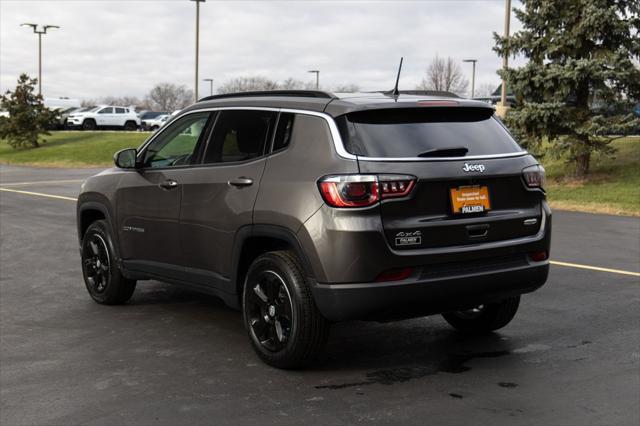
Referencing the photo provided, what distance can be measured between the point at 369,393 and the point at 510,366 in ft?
3.71

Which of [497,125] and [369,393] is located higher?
[497,125]

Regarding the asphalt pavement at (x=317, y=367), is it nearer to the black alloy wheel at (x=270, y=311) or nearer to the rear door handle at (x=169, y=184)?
the black alloy wheel at (x=270, y=311)

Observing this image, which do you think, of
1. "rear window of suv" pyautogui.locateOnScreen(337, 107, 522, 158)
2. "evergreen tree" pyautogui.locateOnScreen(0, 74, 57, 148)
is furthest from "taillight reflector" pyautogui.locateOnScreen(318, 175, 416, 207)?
"evergreen tree" pyautogui.locateOnScreen(0, 74, 57, 148)

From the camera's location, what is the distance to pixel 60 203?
17797 millimetres

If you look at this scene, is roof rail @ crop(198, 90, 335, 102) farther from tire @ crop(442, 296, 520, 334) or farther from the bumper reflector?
tire @ crop(442, 296, 520, 334)

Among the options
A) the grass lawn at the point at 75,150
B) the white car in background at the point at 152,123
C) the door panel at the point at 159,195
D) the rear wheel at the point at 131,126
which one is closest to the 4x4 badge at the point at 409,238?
the door panel at the point at 159,195

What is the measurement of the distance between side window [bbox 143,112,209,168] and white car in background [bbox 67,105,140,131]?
52902 mm

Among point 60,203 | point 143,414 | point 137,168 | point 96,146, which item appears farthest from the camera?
point 96,146

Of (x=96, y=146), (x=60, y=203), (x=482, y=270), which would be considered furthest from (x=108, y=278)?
(x=96, y=146)

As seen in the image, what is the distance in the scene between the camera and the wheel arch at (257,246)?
17.0 feet

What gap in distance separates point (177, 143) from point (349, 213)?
2.24m

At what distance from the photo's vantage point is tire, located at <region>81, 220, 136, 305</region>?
7.30m

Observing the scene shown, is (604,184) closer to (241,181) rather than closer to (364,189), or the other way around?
(241,181)

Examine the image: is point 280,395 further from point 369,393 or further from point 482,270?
point 482,270
